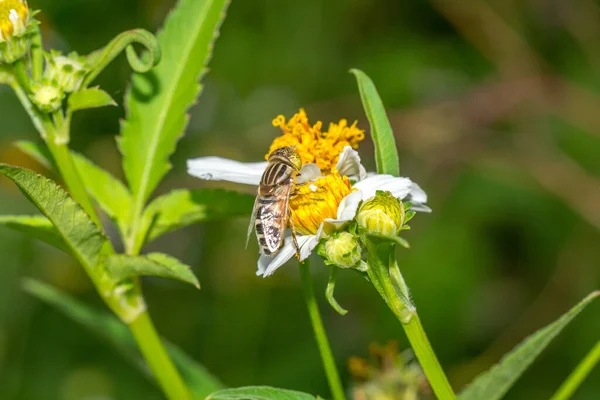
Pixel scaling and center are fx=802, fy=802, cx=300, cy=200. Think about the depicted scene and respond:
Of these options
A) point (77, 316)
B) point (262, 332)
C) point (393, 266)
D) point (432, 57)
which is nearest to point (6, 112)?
point (262, 332)

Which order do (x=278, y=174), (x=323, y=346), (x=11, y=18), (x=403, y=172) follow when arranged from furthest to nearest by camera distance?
(x=403, y=172), (x=278, y=174), (x=323, y=346), (x=11, y=18)

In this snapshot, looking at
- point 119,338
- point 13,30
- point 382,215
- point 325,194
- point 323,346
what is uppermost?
point 13,30

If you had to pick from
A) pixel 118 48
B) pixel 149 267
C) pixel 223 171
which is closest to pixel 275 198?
pixel 223 171

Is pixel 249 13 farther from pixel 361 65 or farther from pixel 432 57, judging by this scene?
pixel 432 57

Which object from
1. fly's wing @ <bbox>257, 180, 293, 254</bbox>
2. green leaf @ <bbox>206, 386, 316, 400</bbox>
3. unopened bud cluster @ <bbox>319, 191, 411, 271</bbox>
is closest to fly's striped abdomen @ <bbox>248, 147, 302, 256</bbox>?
fly's wing @ <bbox>257, 180, 293, 254</bbox>

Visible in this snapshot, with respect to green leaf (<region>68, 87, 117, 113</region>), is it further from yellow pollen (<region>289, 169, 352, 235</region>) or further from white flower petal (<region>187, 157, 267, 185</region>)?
yellow pollen (<region>289, 169, 352, 235</region>)

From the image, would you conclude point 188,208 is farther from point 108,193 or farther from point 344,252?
point 344,252

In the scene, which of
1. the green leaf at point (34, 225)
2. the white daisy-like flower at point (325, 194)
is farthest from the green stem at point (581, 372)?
the green leaf at point (34, 225)
